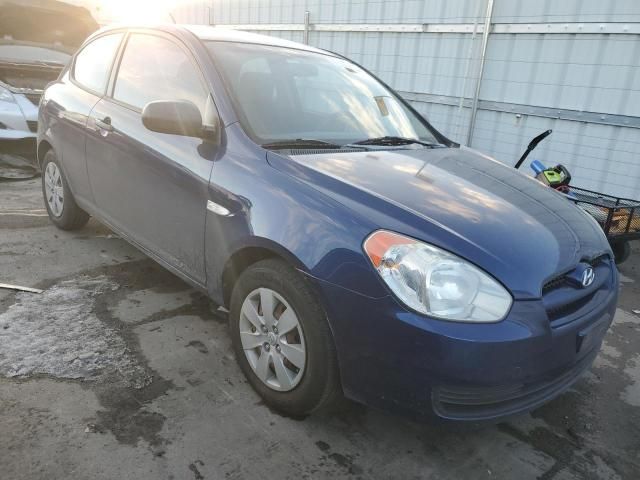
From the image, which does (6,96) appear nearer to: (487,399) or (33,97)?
(33,97)

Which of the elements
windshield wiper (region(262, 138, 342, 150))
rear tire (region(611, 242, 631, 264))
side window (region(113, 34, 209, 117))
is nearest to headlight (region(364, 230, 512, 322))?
windshield wiper (region(262, 138, 342, 150))

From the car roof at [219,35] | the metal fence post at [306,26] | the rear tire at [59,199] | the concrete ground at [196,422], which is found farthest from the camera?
the metal fence post at [306,26]

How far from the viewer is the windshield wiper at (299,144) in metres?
2.39

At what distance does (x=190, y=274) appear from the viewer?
8.93 feet

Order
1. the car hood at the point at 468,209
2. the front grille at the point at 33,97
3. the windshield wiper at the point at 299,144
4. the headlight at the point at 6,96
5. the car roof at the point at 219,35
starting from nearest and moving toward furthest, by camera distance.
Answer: the car hood at the point at 468,209
the windshield wiper at the point at 299,144
the car roof at the point at 219,35
the headlight at the point at 6,96
the front grille at the point at 33,97

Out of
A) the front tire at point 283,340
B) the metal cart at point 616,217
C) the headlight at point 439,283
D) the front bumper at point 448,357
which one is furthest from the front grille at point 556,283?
the metal cart at point 616,217

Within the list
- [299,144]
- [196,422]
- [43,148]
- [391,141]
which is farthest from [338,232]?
[43,148]

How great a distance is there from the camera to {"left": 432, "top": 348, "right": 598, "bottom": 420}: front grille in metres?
1.78

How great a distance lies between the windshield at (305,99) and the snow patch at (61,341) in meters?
1.35

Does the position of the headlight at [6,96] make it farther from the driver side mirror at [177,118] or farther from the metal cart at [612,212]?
the metal cart at [612,212]

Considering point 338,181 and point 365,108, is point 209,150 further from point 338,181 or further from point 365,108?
point 365,108

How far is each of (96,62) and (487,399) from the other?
11.6 feet

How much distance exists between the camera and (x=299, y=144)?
97.1 inches

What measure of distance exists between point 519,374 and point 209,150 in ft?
5.67
